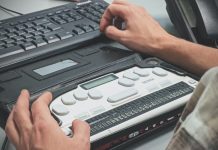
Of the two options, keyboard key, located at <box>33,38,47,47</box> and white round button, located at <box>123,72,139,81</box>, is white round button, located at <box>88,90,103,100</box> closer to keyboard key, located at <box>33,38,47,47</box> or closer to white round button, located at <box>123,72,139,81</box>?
white round button, located at <box>123,72,139,81</box>

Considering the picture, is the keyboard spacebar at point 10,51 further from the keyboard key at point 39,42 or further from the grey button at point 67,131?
the grey button at point 67,131

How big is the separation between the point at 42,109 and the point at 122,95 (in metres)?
0.12

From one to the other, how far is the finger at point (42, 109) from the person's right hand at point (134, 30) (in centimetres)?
26

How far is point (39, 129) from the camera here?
0.52 m

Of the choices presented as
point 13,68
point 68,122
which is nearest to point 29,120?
point 68,122

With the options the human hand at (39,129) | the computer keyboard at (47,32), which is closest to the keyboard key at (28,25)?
the computer keyboard at (47,32)

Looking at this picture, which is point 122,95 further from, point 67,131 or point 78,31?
point 78,31

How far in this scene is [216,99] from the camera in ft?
1.08

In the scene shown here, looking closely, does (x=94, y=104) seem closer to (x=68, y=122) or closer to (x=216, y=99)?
(x=68, y=122)

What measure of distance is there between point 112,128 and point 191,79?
0.65 ft

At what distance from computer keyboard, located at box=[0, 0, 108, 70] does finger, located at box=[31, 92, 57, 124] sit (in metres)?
0.14

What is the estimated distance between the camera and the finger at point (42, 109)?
1.74 feet

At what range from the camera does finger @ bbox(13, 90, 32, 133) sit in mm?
542

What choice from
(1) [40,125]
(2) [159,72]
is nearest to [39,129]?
(1) [40,125]
